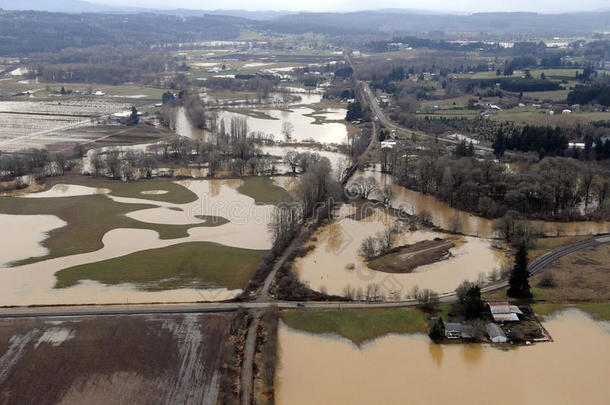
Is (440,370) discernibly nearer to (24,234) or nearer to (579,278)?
(579,278)

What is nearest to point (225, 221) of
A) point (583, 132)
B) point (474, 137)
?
point (474, 137)

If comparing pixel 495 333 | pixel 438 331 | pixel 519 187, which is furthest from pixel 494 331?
pixel 519 187

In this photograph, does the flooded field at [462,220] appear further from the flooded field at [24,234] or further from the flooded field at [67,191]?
the flooded field at [24,234]

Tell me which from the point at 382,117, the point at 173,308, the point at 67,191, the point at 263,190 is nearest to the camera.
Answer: the point at 173,308

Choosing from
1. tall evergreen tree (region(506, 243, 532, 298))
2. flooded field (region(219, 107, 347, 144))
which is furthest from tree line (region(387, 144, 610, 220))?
flooded field (region(219, 107, 347, 144))

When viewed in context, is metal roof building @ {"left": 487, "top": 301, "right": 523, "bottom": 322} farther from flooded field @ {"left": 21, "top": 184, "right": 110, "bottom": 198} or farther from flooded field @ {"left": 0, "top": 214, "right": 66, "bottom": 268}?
flooded field @ {"left": 21, "top": 184, "right": 110, "bottom": 198}
